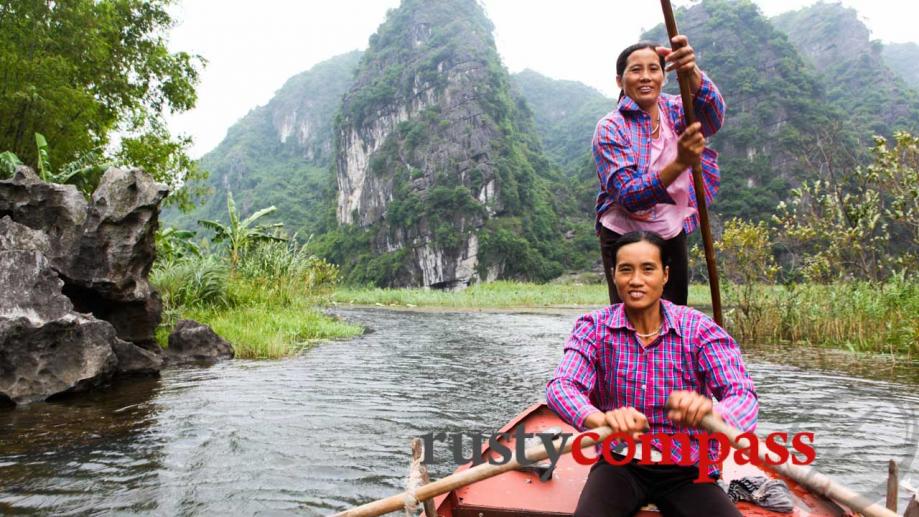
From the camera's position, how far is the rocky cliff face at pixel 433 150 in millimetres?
52469

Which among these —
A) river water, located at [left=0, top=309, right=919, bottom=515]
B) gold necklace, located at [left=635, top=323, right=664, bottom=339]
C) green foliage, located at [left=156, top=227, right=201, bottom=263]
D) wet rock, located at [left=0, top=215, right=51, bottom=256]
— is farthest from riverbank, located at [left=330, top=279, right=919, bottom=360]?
green foliage, located at [left=156, top=227, right=201, bottom=263]

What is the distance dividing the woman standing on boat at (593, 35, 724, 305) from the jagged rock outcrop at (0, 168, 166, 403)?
4.73 meters

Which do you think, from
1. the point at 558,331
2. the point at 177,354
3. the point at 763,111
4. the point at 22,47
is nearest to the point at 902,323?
the point at 558,331

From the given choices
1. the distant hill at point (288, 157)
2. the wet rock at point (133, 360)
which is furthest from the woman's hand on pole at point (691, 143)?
the distant hill at point (288, 157)

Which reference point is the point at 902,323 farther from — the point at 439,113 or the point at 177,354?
the point at 439,113

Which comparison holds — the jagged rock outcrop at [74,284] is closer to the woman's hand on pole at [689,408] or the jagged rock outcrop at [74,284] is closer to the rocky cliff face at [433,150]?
the woman's hand on pole at [689,408]

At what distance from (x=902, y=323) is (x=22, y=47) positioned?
43.9ft

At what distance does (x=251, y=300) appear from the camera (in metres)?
10.5

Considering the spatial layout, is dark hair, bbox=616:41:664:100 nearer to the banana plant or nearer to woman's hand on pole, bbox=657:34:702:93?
woman's hand on pole, bbox=657:34:702:93

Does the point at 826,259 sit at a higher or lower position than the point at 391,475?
higher

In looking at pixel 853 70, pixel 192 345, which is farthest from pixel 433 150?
pixel 192 345

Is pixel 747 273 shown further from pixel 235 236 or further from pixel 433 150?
pixel 433 150

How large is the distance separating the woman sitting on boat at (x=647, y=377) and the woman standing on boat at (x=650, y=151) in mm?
251

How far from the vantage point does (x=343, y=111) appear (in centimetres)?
6950
